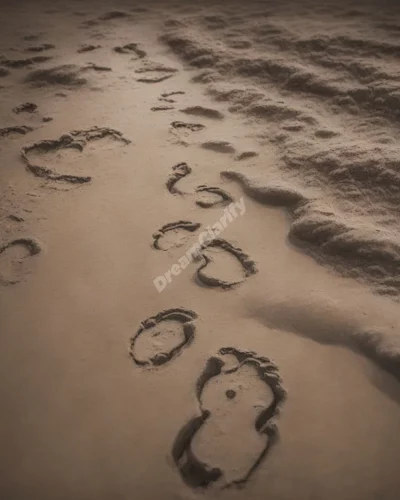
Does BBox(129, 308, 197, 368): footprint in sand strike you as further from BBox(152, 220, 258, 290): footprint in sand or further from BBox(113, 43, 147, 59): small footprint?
BBox(113, 43, 147, 59): small footprint

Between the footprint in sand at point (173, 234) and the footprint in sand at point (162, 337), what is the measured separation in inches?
11.8

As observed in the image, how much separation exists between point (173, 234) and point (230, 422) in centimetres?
73

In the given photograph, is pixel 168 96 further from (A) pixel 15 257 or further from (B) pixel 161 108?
(A) pixel 15 257

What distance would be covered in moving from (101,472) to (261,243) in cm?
88

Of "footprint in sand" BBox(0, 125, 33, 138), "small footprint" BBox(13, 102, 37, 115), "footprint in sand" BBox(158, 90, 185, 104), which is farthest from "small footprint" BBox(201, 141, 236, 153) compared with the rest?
"small footprint" BBox(13, 102, 37, 115)

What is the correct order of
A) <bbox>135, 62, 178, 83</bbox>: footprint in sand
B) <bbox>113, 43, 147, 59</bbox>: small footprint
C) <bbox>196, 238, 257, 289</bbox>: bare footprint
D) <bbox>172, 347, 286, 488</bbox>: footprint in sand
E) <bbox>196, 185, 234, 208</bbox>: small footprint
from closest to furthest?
<bbox>172, 347, 286, 488</bbox>: footprint in sand → <bbox>196, 238, 257, 289</bbox>: bare footprint → <bbox>196, 185, 234, 208</bbox>: small footprint → <bbox>135, 62, 178, 83</bbox>: footprint in sand → <bbox>113, 43, 147, 59</bbox>: small footprint

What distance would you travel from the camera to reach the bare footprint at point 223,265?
1448 millimetres

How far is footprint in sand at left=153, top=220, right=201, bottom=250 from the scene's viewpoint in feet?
5.22

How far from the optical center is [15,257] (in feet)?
5.07

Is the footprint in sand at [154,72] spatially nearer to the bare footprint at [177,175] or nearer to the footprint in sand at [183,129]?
the footprint in sand at [183,129]

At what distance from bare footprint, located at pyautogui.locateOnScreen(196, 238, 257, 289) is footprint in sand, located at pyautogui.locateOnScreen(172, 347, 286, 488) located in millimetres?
267

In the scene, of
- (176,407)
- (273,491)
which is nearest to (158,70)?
(176,407)

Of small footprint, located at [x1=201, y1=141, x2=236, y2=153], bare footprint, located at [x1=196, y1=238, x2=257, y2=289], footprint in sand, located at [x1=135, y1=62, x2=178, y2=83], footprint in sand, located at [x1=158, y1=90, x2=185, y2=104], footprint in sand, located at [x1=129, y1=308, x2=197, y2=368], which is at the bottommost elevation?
footprint in sand, located at [x1=129, y1=308, x2=197, y2=368]

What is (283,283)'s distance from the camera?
4.67 feet
